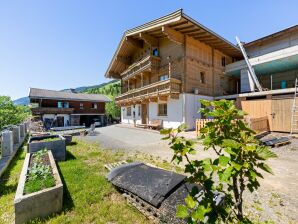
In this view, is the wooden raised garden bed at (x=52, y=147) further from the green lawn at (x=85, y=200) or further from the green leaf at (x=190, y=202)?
the green leaf at (x=190, y=202)

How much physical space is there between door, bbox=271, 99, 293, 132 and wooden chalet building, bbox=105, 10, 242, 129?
5434mm

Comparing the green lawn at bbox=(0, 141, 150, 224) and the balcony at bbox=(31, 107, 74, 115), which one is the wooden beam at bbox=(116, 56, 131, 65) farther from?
the green lawn at bbox=(0, 141, 150, 224)

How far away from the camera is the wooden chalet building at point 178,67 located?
15.1 m

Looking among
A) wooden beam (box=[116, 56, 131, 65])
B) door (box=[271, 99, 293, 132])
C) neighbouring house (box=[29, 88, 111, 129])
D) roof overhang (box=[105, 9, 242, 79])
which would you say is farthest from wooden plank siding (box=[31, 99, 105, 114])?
door (box=[271, 99, 293, 132])

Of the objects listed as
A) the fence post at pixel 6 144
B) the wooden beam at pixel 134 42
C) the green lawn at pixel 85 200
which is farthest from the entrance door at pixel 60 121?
the green lawn at pixel 85 200

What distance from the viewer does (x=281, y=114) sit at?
460 inches

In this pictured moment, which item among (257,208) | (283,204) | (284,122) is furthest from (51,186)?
(284,122)

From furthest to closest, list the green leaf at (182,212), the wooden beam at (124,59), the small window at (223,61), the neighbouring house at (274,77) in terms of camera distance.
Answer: the wooden beam at (124,59) → the small window at (223,61) → the neighbouring house at (274,77) → the green leaf at (182,212)

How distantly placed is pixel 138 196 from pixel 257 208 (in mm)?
2491

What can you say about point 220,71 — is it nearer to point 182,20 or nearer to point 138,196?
point 182,20

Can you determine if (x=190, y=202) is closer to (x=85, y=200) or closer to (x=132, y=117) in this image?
(x=85, y=200)

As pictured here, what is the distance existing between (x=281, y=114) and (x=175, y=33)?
10578 mm

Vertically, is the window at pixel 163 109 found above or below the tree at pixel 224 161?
above

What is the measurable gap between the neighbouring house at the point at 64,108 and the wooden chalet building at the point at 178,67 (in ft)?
55.8
